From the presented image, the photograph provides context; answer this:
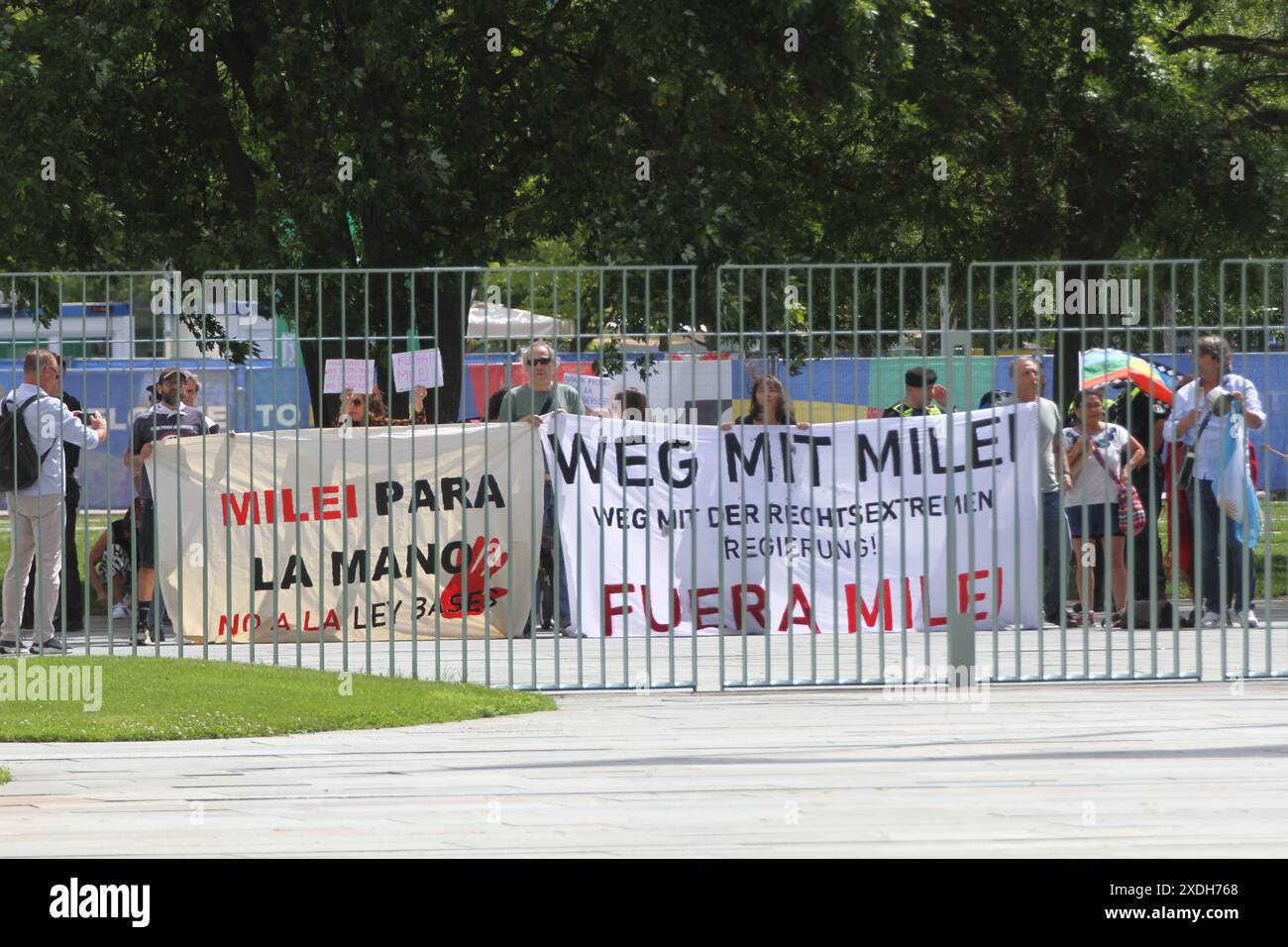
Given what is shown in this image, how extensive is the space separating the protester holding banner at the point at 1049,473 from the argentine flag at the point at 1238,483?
3.08 feet

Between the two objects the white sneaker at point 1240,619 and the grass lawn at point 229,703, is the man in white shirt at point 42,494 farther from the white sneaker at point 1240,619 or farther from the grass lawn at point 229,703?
the white sneaker at point 1240,619

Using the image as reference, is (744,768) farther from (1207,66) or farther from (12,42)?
(1207,66)

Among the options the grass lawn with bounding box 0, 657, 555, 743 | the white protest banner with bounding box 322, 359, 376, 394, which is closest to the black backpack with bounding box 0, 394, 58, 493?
the grass lawn with bounding box 0, 657, 555, 743

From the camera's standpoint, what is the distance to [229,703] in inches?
418

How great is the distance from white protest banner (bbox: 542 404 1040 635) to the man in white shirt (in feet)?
10.00

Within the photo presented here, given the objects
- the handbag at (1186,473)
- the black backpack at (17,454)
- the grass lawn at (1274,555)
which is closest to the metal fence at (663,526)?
the black backpack at (17,454)

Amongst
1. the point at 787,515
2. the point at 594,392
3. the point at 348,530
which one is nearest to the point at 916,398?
the point at 787,515

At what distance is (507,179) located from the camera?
62.5 ft

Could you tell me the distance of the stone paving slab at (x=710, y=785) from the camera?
716 cm

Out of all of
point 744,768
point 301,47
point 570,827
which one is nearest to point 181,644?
point 744,768

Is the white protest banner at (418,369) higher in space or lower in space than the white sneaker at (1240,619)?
higher

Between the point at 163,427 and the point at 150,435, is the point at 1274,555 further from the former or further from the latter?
the point at 163,427

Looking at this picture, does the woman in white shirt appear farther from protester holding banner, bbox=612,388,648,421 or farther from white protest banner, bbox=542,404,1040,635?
protester holding banner, bbox=612,388,648,421

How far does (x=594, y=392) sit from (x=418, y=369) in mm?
1375
